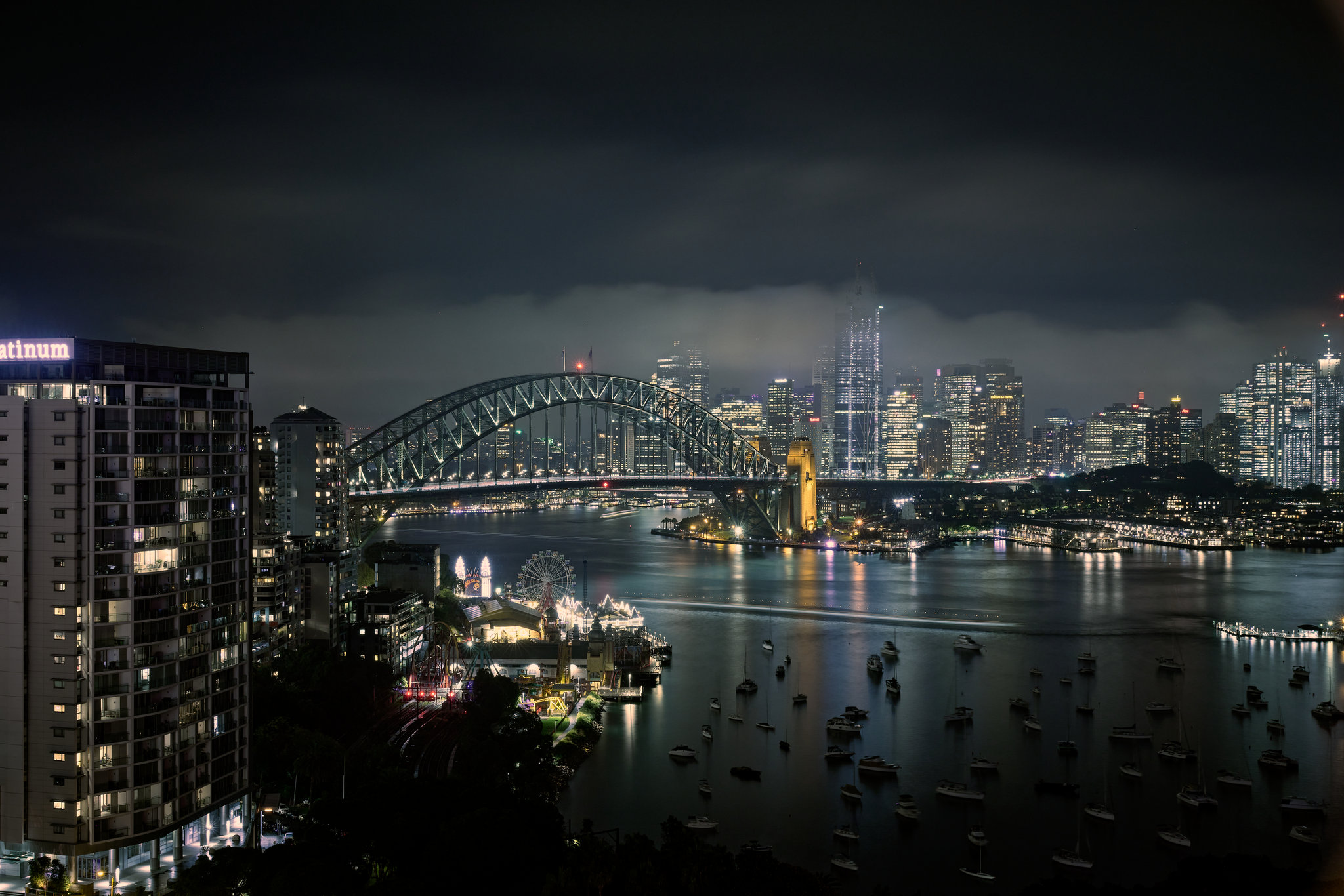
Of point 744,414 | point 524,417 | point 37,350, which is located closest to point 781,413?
point 744,414

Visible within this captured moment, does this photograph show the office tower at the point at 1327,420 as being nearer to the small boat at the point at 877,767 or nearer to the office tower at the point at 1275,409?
the office tower at the point at 1275,409

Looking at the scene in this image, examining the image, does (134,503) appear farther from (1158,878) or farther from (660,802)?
(1158,878)

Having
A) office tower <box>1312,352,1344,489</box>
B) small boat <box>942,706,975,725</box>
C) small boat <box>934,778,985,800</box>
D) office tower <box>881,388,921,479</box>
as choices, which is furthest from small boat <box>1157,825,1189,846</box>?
office tower <box>881,388,921,479</box>

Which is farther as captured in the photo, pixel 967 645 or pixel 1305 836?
pixel 967 645

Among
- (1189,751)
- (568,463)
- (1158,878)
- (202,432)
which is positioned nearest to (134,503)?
(202,432)

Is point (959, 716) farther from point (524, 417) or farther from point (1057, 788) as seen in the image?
point (524, 417)

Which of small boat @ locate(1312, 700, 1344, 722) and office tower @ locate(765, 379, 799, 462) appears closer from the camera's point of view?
small boat @ locate(1312, 700, 1344, 722)

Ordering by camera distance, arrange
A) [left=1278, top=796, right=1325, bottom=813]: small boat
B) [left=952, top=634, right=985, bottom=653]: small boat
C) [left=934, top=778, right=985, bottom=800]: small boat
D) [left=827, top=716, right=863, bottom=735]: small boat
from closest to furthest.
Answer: [left=1278, top=796, right=1325, bottom=813]: small boat → [left=934, top=778, right=985, bottom=800]: small boat → [left=827, top=716, right=863, bottom=735]: small boat → [left=952, top=634, right=985, bottom=653]: small boat

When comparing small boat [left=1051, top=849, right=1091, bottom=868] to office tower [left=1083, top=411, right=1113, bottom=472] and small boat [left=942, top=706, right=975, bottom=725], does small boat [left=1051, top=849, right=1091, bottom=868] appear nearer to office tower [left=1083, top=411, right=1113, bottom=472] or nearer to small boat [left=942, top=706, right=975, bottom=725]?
small boat [left=942, top=706, right=975, bottom=725]
